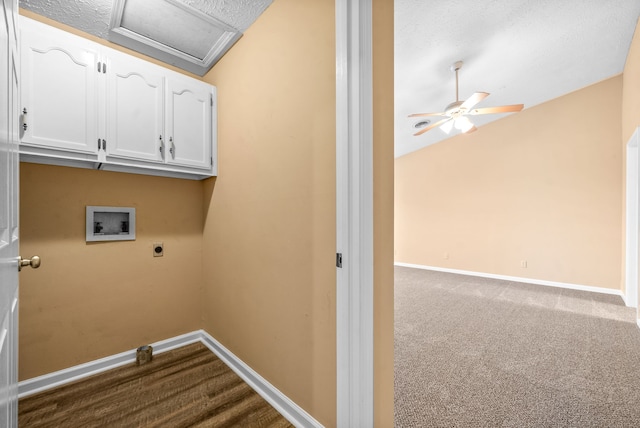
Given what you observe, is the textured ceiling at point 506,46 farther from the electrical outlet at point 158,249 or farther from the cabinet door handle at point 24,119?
the electrical outlet at point 158,249

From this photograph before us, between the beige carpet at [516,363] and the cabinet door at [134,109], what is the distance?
7.84 ft

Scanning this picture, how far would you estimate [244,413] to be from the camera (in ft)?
5.20

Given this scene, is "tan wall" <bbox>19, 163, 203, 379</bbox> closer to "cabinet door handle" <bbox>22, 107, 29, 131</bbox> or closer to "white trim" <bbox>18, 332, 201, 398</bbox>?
"white trim" <bbox>18, 332, 201, 398</bbox>

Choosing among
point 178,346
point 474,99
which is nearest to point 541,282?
point 474,99

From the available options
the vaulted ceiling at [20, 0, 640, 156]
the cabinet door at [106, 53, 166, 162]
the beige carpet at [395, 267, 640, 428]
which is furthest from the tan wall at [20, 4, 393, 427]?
the beige carpet at [395, 267, 640, 428]

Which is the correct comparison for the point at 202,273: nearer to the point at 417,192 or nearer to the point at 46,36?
the point at 46,36

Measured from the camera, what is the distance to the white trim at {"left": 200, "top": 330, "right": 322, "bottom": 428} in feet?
4.82

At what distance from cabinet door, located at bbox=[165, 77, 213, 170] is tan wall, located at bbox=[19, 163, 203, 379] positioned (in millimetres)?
380

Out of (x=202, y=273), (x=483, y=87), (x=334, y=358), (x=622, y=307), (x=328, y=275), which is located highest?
(x=483, y=87)

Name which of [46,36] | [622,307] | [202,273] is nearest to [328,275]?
[202,273]

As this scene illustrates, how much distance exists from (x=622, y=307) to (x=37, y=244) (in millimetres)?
6116

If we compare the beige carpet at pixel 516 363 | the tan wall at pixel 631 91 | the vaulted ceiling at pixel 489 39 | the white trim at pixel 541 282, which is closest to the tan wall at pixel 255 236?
the vaulted ceiling at pixel 489 39

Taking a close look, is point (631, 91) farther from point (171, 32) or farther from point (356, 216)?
point (171, 32)

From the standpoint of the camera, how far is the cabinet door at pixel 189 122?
6.77 ft
